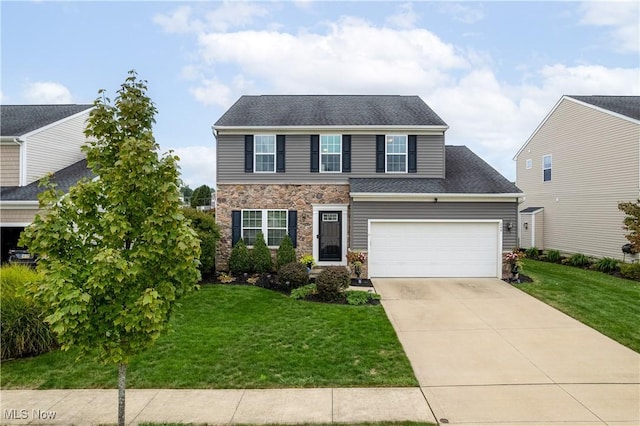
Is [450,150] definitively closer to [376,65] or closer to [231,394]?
[376,65]

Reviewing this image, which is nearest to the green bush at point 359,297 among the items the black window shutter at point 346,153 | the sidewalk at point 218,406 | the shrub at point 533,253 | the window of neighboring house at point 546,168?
the sidewalk at point 218,406

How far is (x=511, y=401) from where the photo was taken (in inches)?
199

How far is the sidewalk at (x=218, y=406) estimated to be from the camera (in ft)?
15.3

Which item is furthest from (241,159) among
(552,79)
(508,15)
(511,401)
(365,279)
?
(552,79)

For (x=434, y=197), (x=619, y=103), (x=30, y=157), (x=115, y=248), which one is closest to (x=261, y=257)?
(x=434, y=197)

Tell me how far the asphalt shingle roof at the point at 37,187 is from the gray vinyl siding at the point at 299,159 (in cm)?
466

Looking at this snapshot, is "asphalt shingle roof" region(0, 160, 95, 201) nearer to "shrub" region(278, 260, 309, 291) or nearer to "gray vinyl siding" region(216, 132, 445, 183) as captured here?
"gray vinyl siding" region(216, 132, 445, 183)

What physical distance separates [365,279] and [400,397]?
7.47 meters

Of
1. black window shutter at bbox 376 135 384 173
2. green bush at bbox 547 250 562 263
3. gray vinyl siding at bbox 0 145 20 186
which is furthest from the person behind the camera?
green bush at bbox 547 250 562 263

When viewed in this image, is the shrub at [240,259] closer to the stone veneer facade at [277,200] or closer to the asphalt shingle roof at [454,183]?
the stone veneer facade at [277,200]

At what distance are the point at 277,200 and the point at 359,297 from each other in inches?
225

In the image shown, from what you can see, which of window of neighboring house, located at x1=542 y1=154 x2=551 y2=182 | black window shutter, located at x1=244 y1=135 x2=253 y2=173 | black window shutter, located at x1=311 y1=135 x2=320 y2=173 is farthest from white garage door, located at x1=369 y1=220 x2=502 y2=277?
window of neighboring house, located at x1=542 y1=154 x2=551 y2=182

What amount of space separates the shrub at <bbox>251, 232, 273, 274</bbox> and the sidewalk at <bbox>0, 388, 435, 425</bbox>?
796 centimetres

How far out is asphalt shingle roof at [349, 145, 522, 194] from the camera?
1300 centimetres
